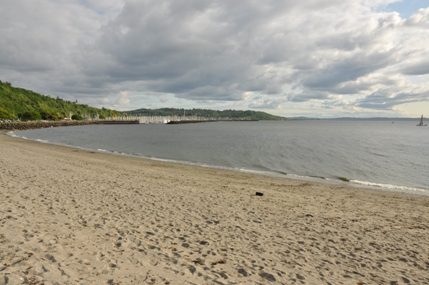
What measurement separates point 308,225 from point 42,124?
12994cm

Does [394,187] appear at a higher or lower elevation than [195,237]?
lower

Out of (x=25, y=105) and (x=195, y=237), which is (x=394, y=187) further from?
(x=25, y=105)

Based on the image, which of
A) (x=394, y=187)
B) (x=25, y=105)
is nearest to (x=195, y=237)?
(x=394, y=187)

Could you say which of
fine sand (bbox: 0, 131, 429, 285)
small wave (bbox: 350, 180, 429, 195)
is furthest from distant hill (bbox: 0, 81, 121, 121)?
small wave (bbox: 350, 180, 429, 195)

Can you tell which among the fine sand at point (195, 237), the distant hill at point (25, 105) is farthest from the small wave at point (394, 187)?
the distant hill at point (25, 105)

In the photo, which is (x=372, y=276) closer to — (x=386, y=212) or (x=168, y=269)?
(x=168, y=269)

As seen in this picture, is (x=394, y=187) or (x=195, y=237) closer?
(x=195, y=237)

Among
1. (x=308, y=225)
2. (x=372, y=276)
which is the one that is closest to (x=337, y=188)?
(x=308, y=225)

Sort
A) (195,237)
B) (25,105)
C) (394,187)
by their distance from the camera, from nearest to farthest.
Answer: (195,237)
(394,187)
(25,105)

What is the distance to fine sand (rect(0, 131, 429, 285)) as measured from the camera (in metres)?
5.86

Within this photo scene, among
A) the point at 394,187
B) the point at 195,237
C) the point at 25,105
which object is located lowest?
the point at 394,187

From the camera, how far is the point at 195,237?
26.1 ft

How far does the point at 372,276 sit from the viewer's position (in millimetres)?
6422

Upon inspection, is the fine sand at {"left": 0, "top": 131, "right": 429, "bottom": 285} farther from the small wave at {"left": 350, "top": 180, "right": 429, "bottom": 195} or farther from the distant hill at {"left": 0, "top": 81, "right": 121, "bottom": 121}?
the distant hill at {"left": 0, "top": 81, "right": 121, "bottom": 121}
